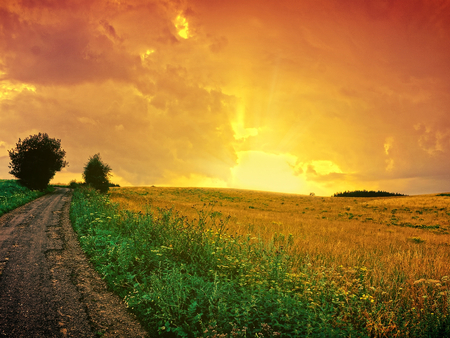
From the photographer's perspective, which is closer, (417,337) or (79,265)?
(417,337)

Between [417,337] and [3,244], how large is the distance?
12.7 metres

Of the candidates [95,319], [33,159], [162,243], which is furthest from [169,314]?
[33,159]

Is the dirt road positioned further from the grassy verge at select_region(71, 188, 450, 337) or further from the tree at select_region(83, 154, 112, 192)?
the tree at select_region(83, 154, 112, 192)

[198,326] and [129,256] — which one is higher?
[129,256]

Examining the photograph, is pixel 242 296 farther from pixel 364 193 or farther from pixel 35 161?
pixel 364 193

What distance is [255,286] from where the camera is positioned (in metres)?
5.53

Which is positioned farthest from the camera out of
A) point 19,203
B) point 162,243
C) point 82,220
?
point 19,203

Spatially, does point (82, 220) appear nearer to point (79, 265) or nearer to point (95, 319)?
point (79, 265)

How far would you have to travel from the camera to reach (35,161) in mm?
35812

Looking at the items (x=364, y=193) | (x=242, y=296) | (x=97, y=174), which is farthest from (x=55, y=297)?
(x=364, y=193)

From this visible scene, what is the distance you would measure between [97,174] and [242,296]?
1526 inches

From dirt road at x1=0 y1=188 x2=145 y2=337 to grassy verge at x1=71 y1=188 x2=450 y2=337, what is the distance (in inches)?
14.1

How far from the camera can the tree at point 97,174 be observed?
36.9 meters

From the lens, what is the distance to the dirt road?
13.6 feet
